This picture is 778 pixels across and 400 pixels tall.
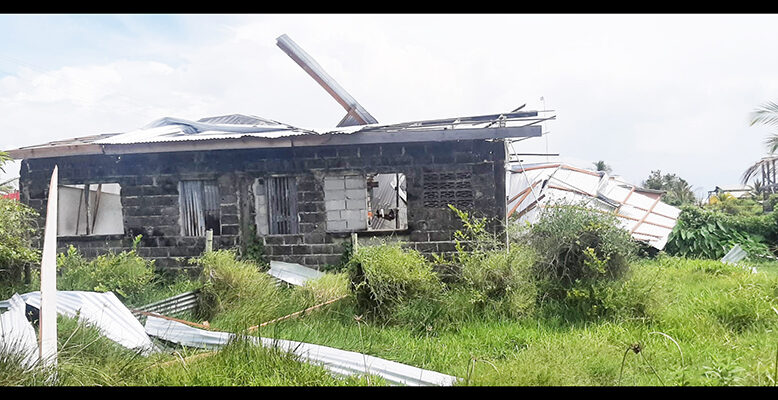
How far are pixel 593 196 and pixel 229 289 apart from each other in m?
9.70

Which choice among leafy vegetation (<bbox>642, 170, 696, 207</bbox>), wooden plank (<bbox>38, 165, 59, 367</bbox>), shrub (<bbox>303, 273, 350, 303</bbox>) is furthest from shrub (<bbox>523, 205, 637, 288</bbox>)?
leafy vegetation (<bbox>642, 170, 696, 207</bbox>)

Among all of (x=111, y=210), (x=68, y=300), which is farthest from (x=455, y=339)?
(x=111, y=210)

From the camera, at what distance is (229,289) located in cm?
664

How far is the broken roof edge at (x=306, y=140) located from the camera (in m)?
7.81

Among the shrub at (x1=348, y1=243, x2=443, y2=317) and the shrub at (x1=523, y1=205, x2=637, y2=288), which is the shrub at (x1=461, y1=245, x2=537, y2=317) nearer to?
the shrub at (x1=523, y1=205, x2=637, y2=288)

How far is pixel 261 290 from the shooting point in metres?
6.70

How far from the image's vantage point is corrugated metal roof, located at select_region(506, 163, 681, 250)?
39.5 ft

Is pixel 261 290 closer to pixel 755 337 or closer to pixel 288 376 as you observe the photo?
pixel 288 376

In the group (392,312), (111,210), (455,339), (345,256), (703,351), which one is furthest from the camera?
(111,210)

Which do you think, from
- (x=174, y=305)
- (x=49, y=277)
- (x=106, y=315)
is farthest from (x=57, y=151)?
(x=49, y=277)

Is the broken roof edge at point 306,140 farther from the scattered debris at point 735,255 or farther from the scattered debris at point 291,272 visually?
the scattered debris at point 735,255

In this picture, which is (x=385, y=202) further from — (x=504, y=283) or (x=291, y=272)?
(x=504, y=283)

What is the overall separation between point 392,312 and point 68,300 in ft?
11.4

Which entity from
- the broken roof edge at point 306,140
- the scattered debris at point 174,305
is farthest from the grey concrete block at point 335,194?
the scattered debris at point 174,305
